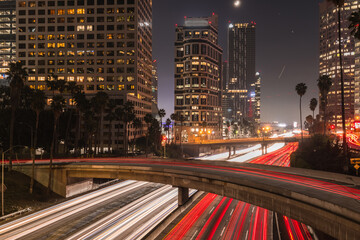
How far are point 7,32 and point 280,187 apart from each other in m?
216

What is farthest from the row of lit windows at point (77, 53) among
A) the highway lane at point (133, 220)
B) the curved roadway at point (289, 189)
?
the highway lane at point (133, 220)

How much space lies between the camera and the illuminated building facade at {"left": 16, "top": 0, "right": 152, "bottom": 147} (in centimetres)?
12450

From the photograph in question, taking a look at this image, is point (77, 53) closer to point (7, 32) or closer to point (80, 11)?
point (80, 11)

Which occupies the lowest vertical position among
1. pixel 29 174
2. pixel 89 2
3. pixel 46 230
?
pixel 46 230

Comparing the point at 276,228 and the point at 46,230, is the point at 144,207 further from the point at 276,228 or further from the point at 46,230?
the point at 276,228

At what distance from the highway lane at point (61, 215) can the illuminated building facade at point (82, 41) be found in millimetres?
79210

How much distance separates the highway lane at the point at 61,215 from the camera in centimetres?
3141

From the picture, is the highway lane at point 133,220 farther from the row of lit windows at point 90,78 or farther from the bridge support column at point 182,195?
the row of lit windows at point 90,78

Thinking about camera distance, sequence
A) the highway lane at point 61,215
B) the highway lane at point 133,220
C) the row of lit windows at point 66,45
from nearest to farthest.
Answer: the highway lane at point 133,220 < the highway lane at point 61,215 < the row of lit windows at point 66,45

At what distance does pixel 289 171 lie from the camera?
34.2m

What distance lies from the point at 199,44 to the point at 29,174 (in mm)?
170039

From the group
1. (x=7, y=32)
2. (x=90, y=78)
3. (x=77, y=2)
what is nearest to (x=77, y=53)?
(x=90, y=78)

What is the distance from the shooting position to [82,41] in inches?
4916

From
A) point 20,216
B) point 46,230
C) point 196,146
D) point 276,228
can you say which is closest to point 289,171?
point 276,228
